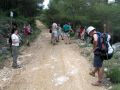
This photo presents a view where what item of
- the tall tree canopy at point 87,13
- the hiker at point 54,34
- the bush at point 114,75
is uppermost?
the tall tree canopy at point 87,13

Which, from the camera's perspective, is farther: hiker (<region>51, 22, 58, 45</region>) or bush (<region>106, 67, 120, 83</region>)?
hiker (<region>51, 22, 58, 45</region>)

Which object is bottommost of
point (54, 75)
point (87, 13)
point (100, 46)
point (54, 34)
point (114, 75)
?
point (54, 75)

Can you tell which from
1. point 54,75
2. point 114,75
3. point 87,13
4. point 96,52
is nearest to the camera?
point 96,52

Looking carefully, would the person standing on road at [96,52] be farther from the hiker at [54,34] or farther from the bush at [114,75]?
the hiker at [54,34]

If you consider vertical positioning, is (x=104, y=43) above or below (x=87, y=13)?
below

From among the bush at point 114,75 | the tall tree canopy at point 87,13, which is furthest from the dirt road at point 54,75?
the tall tree canopy at point 87,13

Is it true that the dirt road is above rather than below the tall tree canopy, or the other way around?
below

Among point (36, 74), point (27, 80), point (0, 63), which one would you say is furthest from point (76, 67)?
point (0, 63)

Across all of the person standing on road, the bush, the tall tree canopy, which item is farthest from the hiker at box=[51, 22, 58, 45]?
the tall tree canopy

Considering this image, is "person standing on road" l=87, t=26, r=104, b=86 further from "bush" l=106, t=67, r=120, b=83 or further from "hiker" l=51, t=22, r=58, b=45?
"hiker" l=51, t=22, r=58, b=45

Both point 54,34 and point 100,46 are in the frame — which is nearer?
point 100,46

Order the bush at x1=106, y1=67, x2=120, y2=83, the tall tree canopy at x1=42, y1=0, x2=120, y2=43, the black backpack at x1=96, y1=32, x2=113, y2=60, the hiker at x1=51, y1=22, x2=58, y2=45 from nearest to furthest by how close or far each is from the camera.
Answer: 1. the black backpack at x1=96, y1=32, x2=113, y2=60
2. the bush at x1=106, y1=67, x2=120, y2=83
3. the hiker at x1=51, y1=22, x2=58, y2=45
4. the tall tree canopy at x1=42, y1=0, x2=120, y2=43

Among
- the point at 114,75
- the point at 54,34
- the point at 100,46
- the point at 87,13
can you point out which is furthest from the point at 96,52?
the point at 87,13

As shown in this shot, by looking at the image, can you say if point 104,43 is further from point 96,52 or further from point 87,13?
point 87,13
